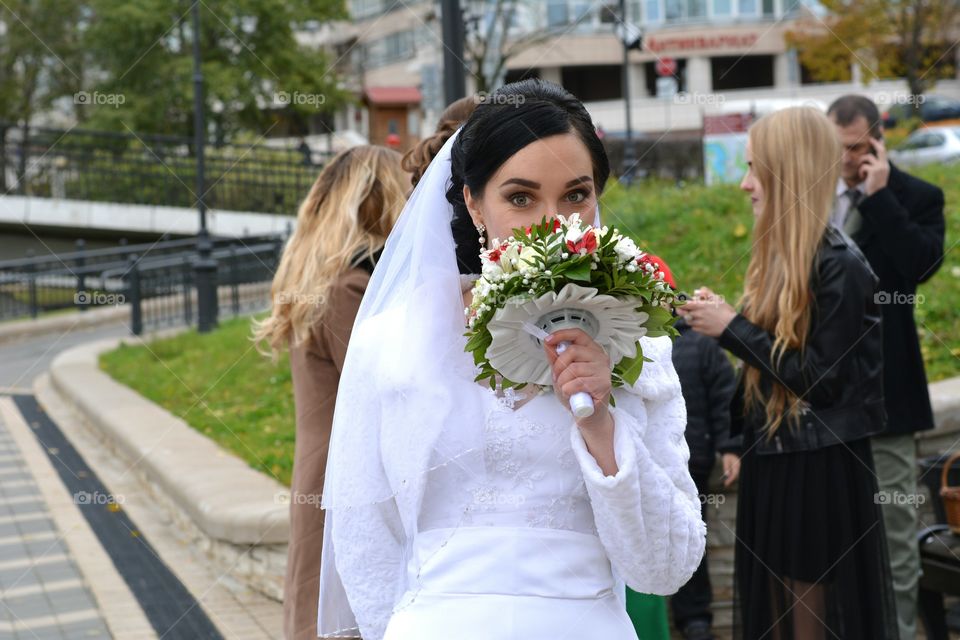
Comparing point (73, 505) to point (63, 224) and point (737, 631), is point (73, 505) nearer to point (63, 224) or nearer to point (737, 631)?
point (737, 631)

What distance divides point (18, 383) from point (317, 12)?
95.4 feet

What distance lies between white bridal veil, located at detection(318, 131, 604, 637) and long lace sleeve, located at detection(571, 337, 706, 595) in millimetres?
256

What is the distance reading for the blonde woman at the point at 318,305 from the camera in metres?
3.73

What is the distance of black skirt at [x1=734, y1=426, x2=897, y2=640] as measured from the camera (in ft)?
13.0

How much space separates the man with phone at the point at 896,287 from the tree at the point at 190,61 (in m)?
33.6

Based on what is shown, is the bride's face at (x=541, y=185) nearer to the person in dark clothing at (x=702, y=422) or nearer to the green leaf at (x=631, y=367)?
the green leaf at (x=631, y=367)

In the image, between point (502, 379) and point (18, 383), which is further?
point (18, 383)

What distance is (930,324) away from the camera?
8.28m

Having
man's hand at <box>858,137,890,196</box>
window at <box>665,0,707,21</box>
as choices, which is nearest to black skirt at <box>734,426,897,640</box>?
man's hand at <box>858,137,890,196</box>

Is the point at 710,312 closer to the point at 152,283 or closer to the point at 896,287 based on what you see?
the point at 896,287

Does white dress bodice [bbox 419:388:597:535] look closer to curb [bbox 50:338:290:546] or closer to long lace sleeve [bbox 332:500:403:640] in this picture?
long lace sleeve [bbox 332:500:403:640]

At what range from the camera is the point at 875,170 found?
4801mm

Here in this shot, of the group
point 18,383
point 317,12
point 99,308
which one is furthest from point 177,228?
point 317,12

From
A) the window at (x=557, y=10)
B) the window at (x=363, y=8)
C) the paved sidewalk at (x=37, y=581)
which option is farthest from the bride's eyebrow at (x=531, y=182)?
the window at (x=363, y=8)
